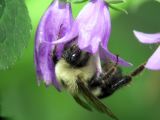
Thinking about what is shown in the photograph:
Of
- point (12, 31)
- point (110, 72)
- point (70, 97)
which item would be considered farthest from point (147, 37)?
point (70, 97)

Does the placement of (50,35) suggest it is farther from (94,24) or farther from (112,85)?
(112,85)

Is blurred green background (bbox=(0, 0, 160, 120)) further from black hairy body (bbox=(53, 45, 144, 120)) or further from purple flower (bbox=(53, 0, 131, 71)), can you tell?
black hairy body (bbox=(53, 45, 144, 120))

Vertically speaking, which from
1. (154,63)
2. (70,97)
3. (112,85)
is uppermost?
(154,63)

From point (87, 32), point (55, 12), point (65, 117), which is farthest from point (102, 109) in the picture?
point (65, 117)

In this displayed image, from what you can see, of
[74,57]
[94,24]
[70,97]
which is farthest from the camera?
[70,97]

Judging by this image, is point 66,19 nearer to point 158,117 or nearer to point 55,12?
point 55,12

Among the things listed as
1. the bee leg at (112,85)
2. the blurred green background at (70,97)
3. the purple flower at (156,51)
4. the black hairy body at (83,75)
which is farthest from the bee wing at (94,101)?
the blurred green background at (70,97)

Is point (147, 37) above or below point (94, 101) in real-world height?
above
